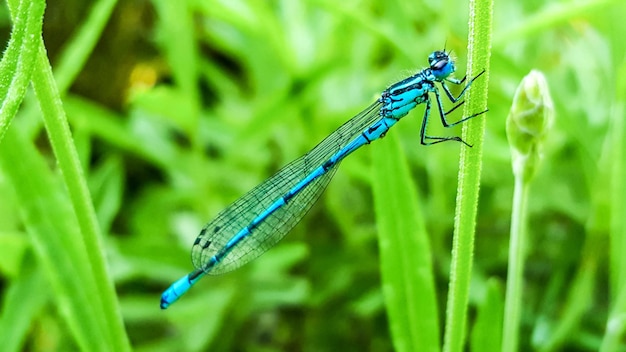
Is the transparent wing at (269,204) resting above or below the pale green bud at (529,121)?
above

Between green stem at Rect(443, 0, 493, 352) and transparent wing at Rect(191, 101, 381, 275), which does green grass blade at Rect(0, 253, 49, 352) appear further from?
green stem at Rect(443, 0, 493, 352)

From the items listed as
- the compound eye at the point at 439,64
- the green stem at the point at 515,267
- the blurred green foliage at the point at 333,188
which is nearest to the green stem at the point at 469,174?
the green stem at the point at 515,267

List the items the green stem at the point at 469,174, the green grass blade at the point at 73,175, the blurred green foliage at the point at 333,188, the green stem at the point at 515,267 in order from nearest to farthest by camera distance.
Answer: the green stem at the point at 469,174 → the green grass blade at the point at 73,175 → the green stem at the point at 515,267 → the blurred green foliage at the point at 333,188

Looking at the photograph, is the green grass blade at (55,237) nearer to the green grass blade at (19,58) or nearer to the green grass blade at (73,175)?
the green grass blade at (73,175)

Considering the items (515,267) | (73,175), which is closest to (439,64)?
(515,267)

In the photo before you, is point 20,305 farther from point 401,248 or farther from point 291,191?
point 401,248

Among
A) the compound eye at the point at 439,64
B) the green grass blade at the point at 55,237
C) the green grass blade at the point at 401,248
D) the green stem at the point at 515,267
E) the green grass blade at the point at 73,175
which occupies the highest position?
the compound eye at the point at 439,64

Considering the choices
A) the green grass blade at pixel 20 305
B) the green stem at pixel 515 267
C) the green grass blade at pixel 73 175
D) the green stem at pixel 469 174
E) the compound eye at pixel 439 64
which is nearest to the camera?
the green stem at pixel 469 174
